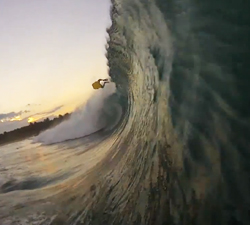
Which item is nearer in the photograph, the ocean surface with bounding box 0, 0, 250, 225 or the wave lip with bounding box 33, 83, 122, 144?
the ocean surface with bounding box 0, 0, 250, 225

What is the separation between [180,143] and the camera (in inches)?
92.3

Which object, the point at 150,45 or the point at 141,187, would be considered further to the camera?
the point at 150,45

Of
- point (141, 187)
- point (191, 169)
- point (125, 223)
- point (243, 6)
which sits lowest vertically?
point (125, 223)

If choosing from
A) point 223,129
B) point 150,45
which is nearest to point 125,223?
point 223,129

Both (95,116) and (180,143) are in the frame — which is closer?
(180,143)

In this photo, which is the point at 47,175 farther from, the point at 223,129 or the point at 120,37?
the point at 223,129

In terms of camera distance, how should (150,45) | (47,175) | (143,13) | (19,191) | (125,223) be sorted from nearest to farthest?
1. (125,223)
2. (150,45)
3. (143,13)
4. (19,191)
5. (47,175)

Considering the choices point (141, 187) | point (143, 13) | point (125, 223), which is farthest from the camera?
point (143, 13)

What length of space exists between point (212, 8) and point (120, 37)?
3625 mm

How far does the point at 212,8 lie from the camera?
242 cm

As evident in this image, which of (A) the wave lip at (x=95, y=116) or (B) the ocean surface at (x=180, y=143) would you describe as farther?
Result: (A) the wave lip at (x=95, y=116)

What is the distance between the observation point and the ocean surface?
191cm

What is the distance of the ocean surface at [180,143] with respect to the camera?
6.28 ft

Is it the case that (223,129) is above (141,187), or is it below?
above
